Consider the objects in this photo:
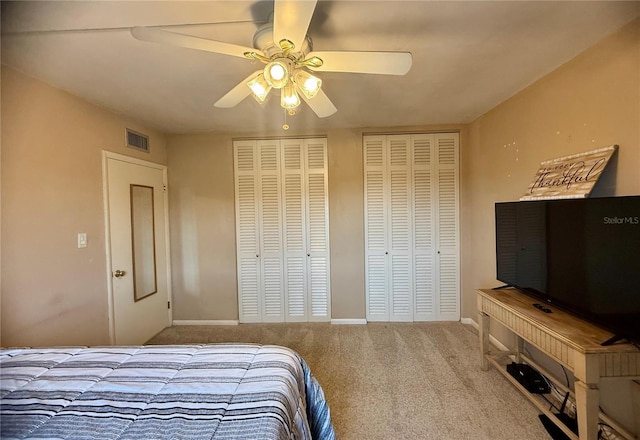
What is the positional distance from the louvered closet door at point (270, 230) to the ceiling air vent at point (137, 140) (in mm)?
1210

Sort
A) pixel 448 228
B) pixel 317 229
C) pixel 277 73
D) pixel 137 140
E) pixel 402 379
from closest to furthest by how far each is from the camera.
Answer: pixel 277 73, pixel 402 379, pixel 137 140, pixel 448 228, pixel 317 229

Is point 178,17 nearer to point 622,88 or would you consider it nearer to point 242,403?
point 242,403

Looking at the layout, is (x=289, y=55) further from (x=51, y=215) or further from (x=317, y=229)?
(x=317, y=229)

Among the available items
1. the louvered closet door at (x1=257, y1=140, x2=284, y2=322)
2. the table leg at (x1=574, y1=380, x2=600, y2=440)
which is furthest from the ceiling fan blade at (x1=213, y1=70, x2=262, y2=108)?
the table leg at (x1=574, y1=380, x2=600, y2=440)

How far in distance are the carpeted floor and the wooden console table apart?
288mm

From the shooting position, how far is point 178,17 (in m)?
1.33

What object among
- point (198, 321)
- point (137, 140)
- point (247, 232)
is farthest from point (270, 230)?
point (137, 140)

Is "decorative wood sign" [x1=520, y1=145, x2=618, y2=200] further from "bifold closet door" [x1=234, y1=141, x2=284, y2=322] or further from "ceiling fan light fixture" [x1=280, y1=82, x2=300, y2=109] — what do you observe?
"bifold closet door" [x1=234, y1=141, x2=284, y2=322]

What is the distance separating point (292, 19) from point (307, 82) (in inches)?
12.7

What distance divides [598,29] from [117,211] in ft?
12.3

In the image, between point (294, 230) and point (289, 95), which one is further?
point (294, 230)

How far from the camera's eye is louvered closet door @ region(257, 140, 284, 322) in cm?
328

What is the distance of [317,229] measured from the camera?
3289mm

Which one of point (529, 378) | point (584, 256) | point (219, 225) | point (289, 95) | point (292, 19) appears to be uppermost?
point (292, 19)
